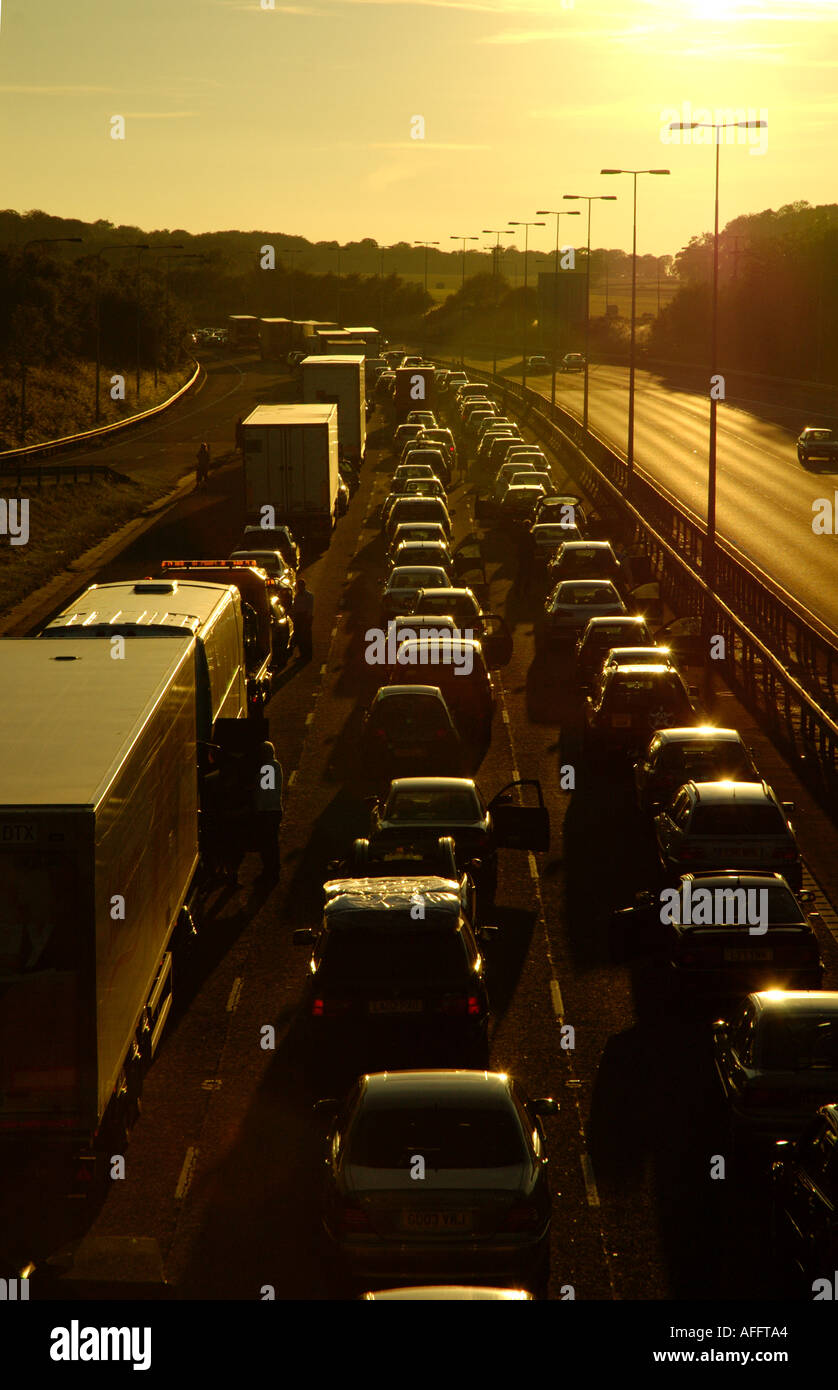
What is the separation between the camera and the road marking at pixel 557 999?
50.5ft

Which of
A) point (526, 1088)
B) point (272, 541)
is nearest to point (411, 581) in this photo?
point (272, 541)

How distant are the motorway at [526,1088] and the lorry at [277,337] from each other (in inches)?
4437

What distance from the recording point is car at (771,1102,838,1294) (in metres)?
9.57

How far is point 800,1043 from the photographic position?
1198cm

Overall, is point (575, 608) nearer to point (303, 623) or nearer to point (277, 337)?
point (303, 623)

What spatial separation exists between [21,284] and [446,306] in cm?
6932

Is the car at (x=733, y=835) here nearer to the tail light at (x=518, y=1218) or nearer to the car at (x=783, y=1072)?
the car at (x=783, y=1072)

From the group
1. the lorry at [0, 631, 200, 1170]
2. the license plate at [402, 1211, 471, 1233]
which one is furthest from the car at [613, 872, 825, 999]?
the license plate at [402, 1211, 471, 1233]

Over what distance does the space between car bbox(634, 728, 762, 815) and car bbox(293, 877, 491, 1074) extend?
28.8 feet

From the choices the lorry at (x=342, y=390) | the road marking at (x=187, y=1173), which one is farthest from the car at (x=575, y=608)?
the lorry at (x=342, y=390)

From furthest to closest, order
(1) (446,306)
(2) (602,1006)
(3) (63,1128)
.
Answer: (1) (446,306) < (2) (602,1006) < (3) (63,1128)

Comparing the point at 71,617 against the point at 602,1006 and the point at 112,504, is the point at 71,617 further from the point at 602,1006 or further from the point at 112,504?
the point at 112,504
